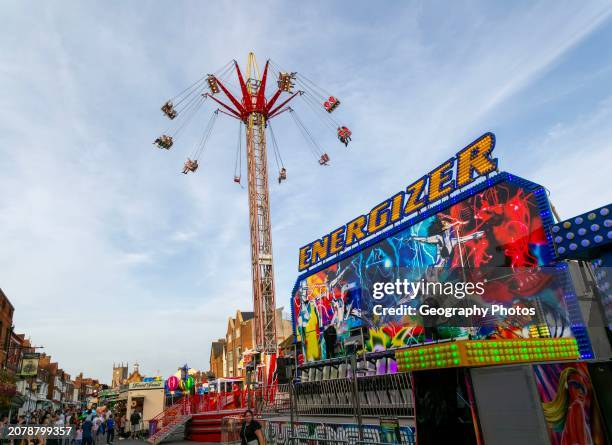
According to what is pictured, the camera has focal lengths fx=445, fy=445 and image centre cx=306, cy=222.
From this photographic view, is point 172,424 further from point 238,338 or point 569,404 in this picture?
point 238,338

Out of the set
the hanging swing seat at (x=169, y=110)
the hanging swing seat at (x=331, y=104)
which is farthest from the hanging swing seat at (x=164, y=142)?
the hanging swing seat at (x=331, y=104)

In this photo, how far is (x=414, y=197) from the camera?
814 inches

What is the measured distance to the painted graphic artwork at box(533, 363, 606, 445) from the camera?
677 cm

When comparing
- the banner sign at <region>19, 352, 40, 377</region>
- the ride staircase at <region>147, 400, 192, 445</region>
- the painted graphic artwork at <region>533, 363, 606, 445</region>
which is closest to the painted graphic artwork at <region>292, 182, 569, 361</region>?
the painted graphic artwork at <region>533, 363, 606, 445</region>

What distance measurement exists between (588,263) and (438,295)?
265 inches

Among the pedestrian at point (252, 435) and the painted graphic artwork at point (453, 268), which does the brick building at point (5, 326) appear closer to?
the painted graphic artwork at point (453, 268)

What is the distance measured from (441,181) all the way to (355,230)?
22.6ft

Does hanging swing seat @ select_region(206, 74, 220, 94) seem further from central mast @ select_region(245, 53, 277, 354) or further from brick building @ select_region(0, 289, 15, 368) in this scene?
brick building @ select_region(0, 289, 15, 368)

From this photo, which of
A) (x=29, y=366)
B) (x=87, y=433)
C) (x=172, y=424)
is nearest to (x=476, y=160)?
(x=87, y=433)

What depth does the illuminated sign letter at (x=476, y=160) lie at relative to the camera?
16.9 metres

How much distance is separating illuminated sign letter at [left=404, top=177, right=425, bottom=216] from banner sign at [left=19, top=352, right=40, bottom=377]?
37.4 metres

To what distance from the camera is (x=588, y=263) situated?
1266 cm

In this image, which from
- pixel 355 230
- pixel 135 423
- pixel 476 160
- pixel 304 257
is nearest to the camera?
pixel 476 160

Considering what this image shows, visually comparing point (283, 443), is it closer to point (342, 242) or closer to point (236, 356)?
point (342, 242)
